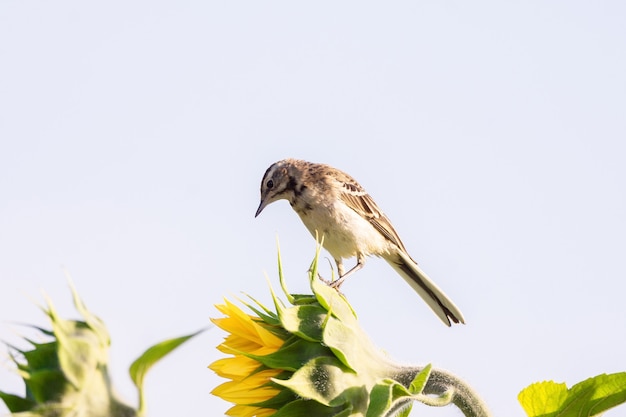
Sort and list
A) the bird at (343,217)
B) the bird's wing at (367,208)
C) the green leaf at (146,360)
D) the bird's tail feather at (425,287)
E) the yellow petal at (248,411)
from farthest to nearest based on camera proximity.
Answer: the bird's wing at (367,208) → the bird at (343,217) → the bird's tail feather at (425,287) → the yellow petal at (248,411) → the green leaf at (146,360)

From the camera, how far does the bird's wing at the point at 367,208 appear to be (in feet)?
33.0

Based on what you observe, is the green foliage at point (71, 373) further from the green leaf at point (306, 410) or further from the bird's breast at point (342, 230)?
the bird's breast at point (342, 230)

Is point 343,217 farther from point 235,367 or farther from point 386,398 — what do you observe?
point 386,398

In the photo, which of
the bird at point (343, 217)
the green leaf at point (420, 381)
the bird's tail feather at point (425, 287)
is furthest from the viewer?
the bird at point (343, 217)

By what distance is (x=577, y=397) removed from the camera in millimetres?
3664

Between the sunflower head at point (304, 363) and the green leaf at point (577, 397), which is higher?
the sunflower head at point (304, 363)

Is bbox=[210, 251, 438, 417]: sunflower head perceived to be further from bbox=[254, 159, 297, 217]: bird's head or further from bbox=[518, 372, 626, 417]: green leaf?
bbox=[254, 159, 297, 217]: bird's head

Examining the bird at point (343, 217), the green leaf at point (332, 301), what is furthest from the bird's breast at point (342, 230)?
the green leaf at point (332, 301)

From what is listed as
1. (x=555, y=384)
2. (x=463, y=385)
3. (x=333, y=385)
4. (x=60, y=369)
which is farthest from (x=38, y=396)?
(x=555, y=384)

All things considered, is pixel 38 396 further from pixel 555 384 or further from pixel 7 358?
pixel 555 384

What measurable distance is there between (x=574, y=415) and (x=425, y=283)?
6089mm

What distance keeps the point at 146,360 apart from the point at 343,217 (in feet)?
22.9

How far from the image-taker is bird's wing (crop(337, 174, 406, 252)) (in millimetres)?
10062

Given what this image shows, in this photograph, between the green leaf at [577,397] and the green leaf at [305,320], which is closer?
the green leaf at [305,320]
